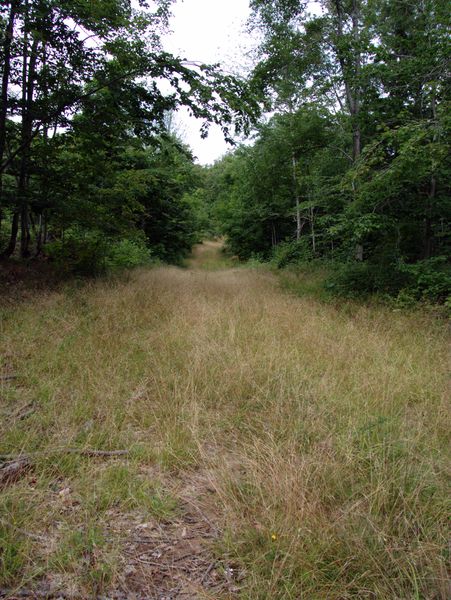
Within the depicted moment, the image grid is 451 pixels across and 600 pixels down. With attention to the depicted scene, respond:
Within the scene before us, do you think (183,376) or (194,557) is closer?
(194,557)

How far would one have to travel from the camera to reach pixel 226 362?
12.6 ft

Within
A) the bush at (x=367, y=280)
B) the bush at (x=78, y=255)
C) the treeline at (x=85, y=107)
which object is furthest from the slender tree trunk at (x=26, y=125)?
the bush at (x=367, y=280)

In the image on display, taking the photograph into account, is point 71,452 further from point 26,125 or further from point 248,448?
point 26,125

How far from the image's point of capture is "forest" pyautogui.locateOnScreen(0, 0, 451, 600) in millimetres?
1626

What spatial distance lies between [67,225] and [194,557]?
10.5 meters

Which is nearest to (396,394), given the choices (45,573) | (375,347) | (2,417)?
(375,347)

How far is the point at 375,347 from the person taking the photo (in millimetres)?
4484

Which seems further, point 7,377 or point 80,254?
point 80,254

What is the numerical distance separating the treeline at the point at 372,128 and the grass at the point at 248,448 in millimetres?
3287

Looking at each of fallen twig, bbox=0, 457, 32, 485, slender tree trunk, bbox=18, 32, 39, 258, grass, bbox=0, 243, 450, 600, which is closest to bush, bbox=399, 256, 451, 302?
grass, bbox=0, 243, 450, 600

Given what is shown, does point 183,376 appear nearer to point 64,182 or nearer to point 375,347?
point 375,347

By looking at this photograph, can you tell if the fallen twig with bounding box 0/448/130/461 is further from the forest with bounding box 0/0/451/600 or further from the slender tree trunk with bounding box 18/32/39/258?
the slender tree trunk with bounding box 18/32/39/258

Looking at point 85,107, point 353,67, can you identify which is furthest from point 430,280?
point 85,107

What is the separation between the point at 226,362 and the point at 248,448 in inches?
57.8
